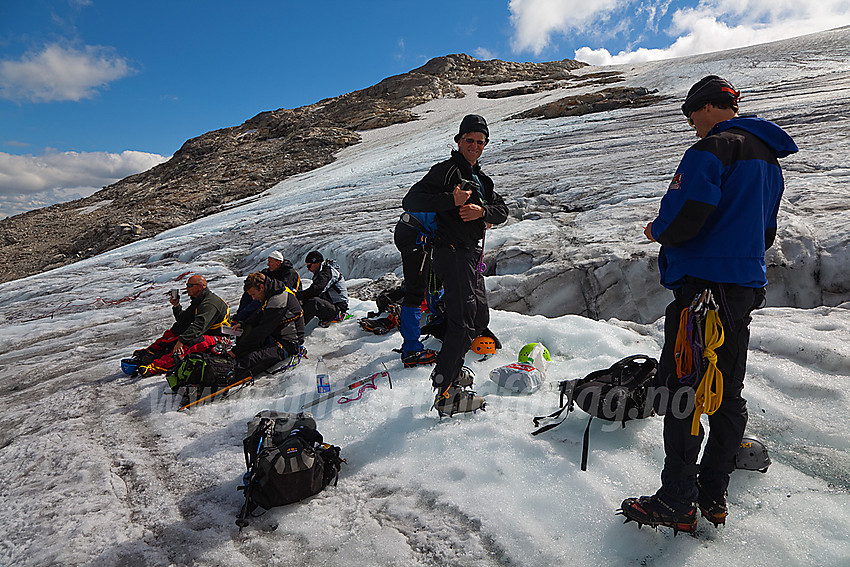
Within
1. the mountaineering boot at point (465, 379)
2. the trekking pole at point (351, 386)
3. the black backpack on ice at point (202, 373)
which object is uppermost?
the black backpack on ice at point (202, 373)

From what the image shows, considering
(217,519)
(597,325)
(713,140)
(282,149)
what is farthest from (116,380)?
(282,149)

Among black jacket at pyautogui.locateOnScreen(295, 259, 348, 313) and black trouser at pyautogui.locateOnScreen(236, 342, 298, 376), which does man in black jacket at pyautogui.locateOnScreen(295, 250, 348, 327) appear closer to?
black jacket at pyautogui.locateOnScreen(295, 259, 348, 313)

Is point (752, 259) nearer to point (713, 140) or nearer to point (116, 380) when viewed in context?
point (713, 140)

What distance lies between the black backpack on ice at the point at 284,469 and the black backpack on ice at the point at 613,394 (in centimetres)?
151

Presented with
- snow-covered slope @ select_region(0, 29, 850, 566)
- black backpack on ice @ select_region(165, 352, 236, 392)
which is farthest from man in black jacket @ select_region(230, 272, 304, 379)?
snow-covered slope @ select_region(0, 29, 850, 566)

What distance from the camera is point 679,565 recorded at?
2.08 meters

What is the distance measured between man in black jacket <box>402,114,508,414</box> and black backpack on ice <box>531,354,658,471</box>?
689mm

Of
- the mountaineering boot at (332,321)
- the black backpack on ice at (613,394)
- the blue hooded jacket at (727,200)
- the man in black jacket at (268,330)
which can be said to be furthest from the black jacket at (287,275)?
the blue hooded jacket at (727,200)

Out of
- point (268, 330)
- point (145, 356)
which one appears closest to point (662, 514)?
point (268, 330)

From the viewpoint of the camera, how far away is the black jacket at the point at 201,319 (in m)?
5.29

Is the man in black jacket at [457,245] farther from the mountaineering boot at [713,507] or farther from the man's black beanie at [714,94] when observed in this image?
the mountaineering boot at [713,507]

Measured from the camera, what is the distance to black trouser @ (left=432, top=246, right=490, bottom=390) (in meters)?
3.35

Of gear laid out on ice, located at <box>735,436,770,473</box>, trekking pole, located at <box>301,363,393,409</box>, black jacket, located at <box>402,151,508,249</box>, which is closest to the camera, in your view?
gear laid out on ice, located at <box>735,436,770,473</box>

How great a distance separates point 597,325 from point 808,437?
7.15 ft
